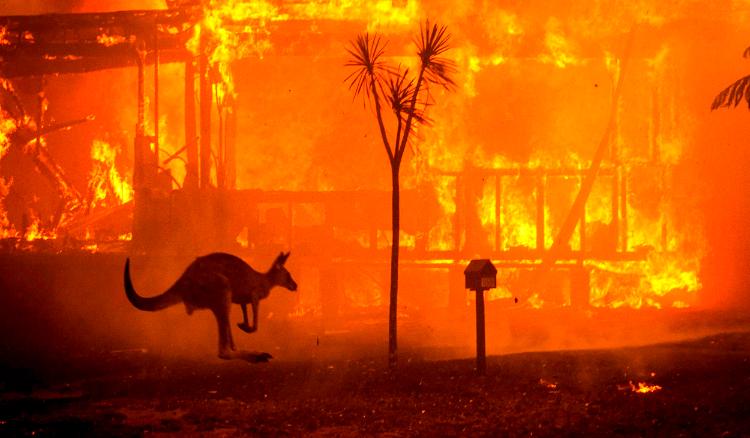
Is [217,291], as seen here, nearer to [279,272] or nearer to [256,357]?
[256,357]

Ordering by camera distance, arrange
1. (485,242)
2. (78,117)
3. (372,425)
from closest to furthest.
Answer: (372,425) → (485,242) → (78,117)

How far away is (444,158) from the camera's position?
76.2 ft

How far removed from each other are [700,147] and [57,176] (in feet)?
60.9

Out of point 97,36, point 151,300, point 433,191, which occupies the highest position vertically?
point 97,36

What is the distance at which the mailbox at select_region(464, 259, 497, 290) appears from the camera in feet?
38.6

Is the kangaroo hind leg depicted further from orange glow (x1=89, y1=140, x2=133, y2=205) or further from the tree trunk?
orange glow (x1=89, y1=140, x2=133, y2=205)

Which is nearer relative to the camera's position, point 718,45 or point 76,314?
point 76,314

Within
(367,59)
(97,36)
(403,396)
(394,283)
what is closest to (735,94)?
(367,59)

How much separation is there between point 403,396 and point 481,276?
198 cm

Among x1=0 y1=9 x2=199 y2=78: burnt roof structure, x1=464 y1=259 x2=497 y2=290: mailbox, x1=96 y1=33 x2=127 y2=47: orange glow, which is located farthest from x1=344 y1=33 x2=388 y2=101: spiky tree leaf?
x1=96 y1=33 x2=127 y2=47: orange glow

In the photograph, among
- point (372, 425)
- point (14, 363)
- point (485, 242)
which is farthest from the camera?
point (485, 242)

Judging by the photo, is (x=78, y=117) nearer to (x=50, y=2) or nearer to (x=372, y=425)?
(x=50, y=2)

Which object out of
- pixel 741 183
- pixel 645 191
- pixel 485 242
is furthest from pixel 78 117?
pixel 741 183

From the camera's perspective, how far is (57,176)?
26.6 m
